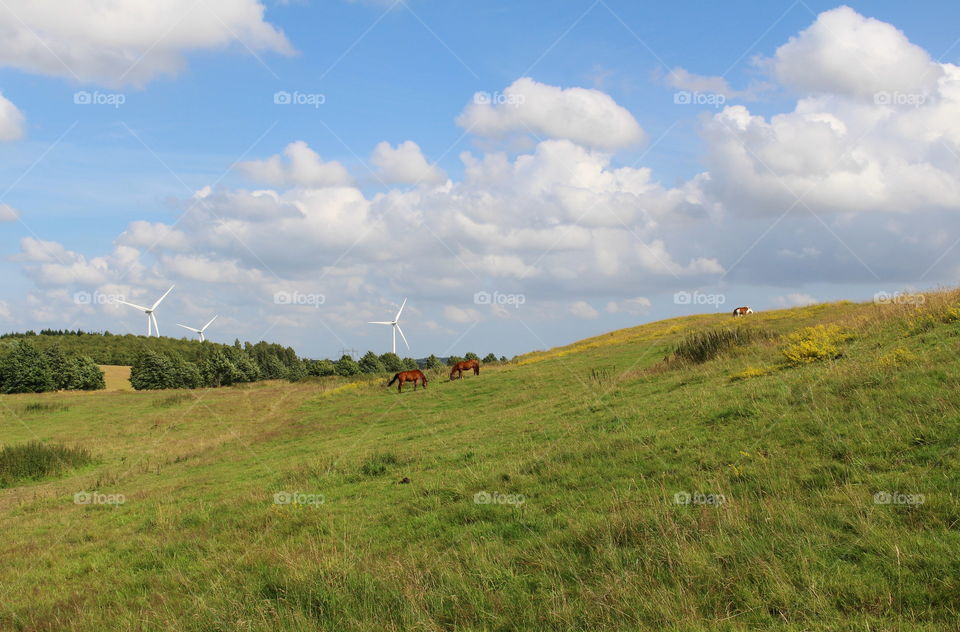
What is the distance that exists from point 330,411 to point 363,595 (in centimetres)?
2782

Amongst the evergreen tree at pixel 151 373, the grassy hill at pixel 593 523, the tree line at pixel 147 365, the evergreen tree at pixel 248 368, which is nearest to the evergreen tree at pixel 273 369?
the tree line at pixel 147 365

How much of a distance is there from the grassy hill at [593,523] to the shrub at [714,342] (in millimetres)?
5511

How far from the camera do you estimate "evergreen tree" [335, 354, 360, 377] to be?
90.3m

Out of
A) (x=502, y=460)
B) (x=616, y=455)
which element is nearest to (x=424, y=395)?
(x=502, y=460)

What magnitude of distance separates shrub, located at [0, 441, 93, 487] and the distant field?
7509 centimetres

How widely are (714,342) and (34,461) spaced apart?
28960 mm

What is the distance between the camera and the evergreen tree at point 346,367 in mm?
90319

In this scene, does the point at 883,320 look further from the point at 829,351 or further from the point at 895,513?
the point at 895,513

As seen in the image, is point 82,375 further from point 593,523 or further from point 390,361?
point 593,523

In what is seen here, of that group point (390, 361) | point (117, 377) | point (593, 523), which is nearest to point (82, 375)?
point (117, 377)

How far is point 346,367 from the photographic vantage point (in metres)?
91.2

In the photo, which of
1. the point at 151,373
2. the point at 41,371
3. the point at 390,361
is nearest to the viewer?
the point at 41,371

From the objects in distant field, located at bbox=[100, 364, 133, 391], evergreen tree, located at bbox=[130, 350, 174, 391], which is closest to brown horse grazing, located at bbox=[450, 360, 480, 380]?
evergreen tree, located at bbox=[130, 350, 174, 391]

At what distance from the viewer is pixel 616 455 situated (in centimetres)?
1131
